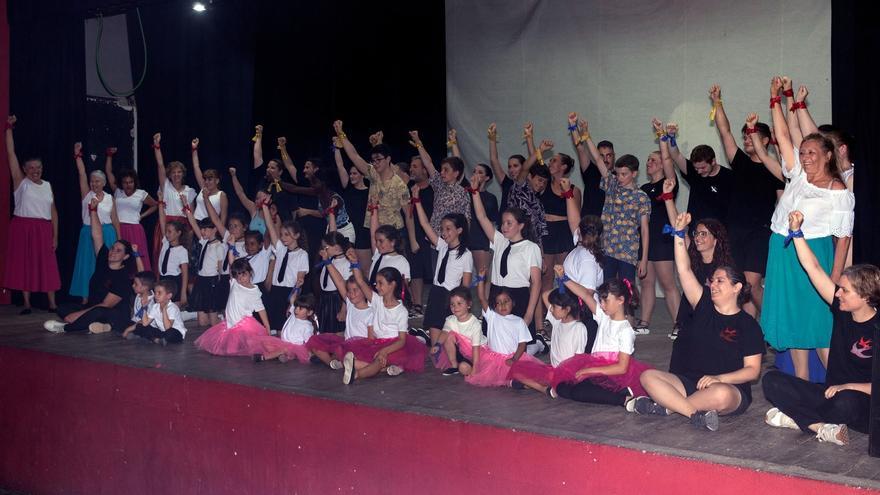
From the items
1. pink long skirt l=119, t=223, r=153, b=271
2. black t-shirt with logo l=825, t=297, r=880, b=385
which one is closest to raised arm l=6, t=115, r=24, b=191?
pink long skirt l=119, t=223, r=153, b=271

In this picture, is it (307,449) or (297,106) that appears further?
(297,106)

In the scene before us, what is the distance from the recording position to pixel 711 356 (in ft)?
14.8

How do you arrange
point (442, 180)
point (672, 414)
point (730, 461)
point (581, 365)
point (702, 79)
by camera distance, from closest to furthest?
1. point (730, 461)
2. point (672, 414)
3. point (581, 365)
4. point (442, 180)
5. point (702, 79)

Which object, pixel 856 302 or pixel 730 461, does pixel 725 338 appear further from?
pixel 730 461

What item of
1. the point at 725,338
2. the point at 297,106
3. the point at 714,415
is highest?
the point at 297,106

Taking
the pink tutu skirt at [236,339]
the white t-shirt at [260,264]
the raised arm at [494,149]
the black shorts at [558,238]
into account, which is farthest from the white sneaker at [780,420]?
the white t-shirt at [260,264]

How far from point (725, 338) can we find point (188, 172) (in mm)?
6152

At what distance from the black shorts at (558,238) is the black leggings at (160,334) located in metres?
2.56

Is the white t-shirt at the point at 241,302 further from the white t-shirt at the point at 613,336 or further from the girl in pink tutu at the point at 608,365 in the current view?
the white t-shirt at the point at 613,336

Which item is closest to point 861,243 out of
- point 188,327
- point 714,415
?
point 714,415

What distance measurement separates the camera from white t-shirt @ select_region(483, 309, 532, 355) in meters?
5.37

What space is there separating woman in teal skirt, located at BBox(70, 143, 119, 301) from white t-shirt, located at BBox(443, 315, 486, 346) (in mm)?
3616

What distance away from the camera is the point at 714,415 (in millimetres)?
4121

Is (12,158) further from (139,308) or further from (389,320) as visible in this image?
(389,320)
